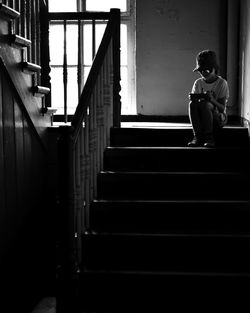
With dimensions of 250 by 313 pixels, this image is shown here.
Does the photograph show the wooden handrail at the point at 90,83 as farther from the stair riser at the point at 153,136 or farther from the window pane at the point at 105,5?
the window pane at the point at 105,5

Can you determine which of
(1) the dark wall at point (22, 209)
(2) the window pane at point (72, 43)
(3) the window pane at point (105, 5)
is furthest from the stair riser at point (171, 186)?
(3) the window pane at point (105, 5)

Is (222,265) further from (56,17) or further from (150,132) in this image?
(56,17)

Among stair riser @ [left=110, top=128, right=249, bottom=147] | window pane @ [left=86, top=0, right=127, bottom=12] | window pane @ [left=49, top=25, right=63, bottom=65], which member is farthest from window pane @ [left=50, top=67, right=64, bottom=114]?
stair riser @ [left=110, top=128, right=249, bottom=147]

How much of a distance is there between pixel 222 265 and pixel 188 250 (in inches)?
9.4

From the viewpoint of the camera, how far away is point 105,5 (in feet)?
19.2

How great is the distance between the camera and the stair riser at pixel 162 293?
329 cm

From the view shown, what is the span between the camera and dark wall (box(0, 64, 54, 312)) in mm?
3400

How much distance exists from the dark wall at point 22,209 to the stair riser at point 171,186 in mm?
553

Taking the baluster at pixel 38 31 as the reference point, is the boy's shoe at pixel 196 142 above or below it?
below

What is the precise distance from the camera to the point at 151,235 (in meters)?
3.51

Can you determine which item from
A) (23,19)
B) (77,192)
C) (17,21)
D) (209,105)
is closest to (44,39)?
(23,19)

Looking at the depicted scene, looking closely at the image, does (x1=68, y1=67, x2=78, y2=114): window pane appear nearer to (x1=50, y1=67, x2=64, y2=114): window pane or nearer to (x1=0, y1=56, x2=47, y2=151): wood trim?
(x1=50, y1=67, x2=64, y2=114): window pane

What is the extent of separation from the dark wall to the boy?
122cm

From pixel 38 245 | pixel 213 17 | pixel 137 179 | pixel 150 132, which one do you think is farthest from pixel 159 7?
pixel 38 245
